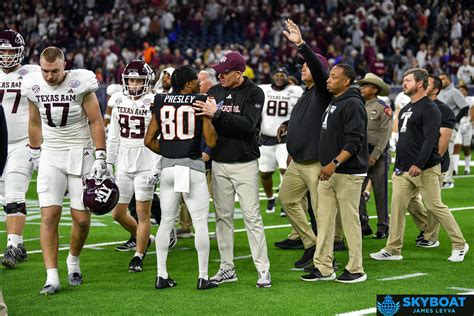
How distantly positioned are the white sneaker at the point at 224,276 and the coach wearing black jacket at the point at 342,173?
2.01 feet

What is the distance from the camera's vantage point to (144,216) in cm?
902

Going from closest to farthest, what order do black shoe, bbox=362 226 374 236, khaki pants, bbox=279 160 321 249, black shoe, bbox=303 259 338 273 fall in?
1. black shoe, bbox=303 259 338 273
2. khaki pants, bbox=279 160 321 249
3. black shoe, bbox=362 226 374 236

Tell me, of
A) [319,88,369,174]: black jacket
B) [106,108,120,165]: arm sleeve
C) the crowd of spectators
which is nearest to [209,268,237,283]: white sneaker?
→ [319,88,369,174]: black jacket

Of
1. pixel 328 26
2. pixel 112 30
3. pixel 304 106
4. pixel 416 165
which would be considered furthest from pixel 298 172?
pixel 112 30

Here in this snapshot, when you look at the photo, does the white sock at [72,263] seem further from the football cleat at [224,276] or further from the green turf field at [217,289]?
the football cleat at [224,276]

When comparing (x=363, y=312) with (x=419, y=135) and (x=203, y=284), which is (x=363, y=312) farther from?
(x=419, y=135)

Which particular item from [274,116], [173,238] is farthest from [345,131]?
[274,116]

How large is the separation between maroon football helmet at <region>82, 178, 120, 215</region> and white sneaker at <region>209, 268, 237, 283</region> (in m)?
1.10

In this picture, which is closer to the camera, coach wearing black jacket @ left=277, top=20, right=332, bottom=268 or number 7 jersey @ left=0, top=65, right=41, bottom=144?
coach wearing black jacket @ left=277, top=20, right=332, bottom=268

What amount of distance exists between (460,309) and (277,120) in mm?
6735

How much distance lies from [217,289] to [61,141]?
179cm

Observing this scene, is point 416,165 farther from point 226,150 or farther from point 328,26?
point 328,26

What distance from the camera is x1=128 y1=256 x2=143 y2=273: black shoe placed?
351 inches

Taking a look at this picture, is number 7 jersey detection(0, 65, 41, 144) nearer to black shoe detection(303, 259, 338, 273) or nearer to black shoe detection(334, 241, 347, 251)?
black shoe detection(303, 259, 338, 273)
